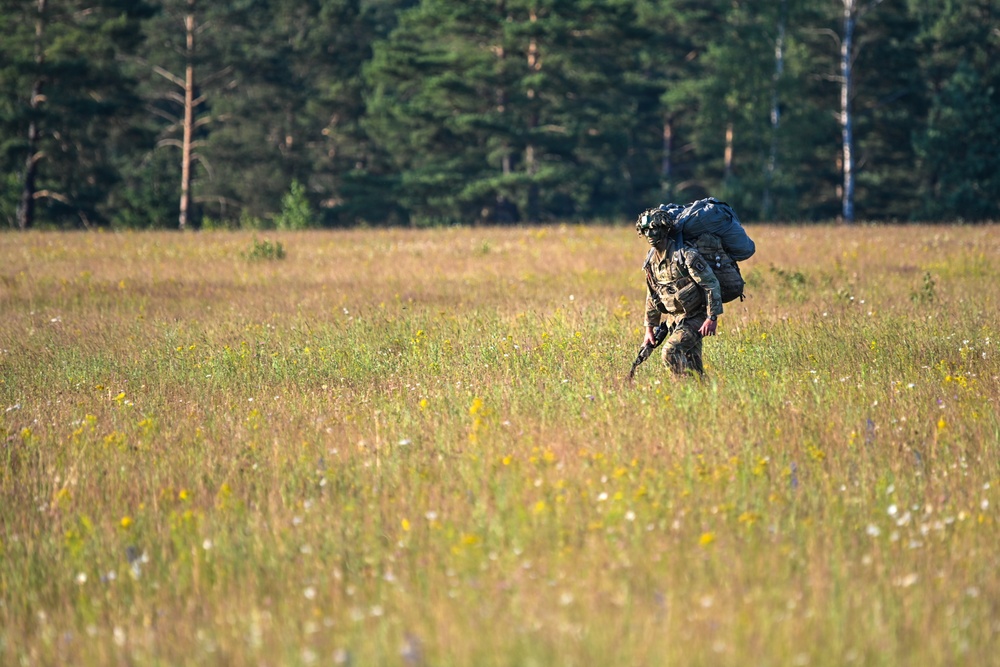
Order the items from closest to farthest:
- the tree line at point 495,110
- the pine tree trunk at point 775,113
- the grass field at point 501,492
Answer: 1. the grass field at point 501,492
2. the tree line at point 495,110
3. the pine tree trunk at point 775,113

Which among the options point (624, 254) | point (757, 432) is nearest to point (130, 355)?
point (757, 432)

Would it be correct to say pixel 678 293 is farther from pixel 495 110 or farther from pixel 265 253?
pixel 495 110

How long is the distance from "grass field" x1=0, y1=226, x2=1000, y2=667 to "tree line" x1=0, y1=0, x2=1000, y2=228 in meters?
21.8

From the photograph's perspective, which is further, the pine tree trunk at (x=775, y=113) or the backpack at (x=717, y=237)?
the pine tree trunk at (x=775, y=113)

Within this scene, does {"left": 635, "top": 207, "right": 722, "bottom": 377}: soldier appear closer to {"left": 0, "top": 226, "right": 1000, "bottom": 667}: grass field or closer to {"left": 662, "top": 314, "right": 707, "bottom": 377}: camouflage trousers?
{"left": 662, "top": 314, "right": 707, "bottom": 377}: camouflage trousers

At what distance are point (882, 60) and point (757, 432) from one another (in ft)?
111

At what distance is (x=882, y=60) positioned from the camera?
3622 cm

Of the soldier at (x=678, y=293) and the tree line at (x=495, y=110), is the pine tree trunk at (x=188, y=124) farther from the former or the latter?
the soldier at (x=678, y=293)

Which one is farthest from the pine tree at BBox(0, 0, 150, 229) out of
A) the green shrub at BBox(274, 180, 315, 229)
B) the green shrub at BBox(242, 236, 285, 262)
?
the green shrub at BBox(242, 236, 285, 262)

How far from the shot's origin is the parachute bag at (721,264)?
7016 millimetres

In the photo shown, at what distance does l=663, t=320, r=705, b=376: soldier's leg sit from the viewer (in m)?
7.10

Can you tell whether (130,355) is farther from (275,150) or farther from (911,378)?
(275,150)

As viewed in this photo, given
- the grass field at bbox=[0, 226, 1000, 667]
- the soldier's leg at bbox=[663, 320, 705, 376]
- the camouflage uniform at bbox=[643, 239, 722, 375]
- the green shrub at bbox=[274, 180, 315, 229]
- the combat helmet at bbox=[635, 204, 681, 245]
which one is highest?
the green shrub at bbox=[274, 180, 315, 229]

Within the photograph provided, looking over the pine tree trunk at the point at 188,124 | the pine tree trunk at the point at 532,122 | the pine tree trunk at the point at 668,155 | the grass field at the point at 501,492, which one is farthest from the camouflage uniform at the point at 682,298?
the pine tree trunk at the point at 668,155
